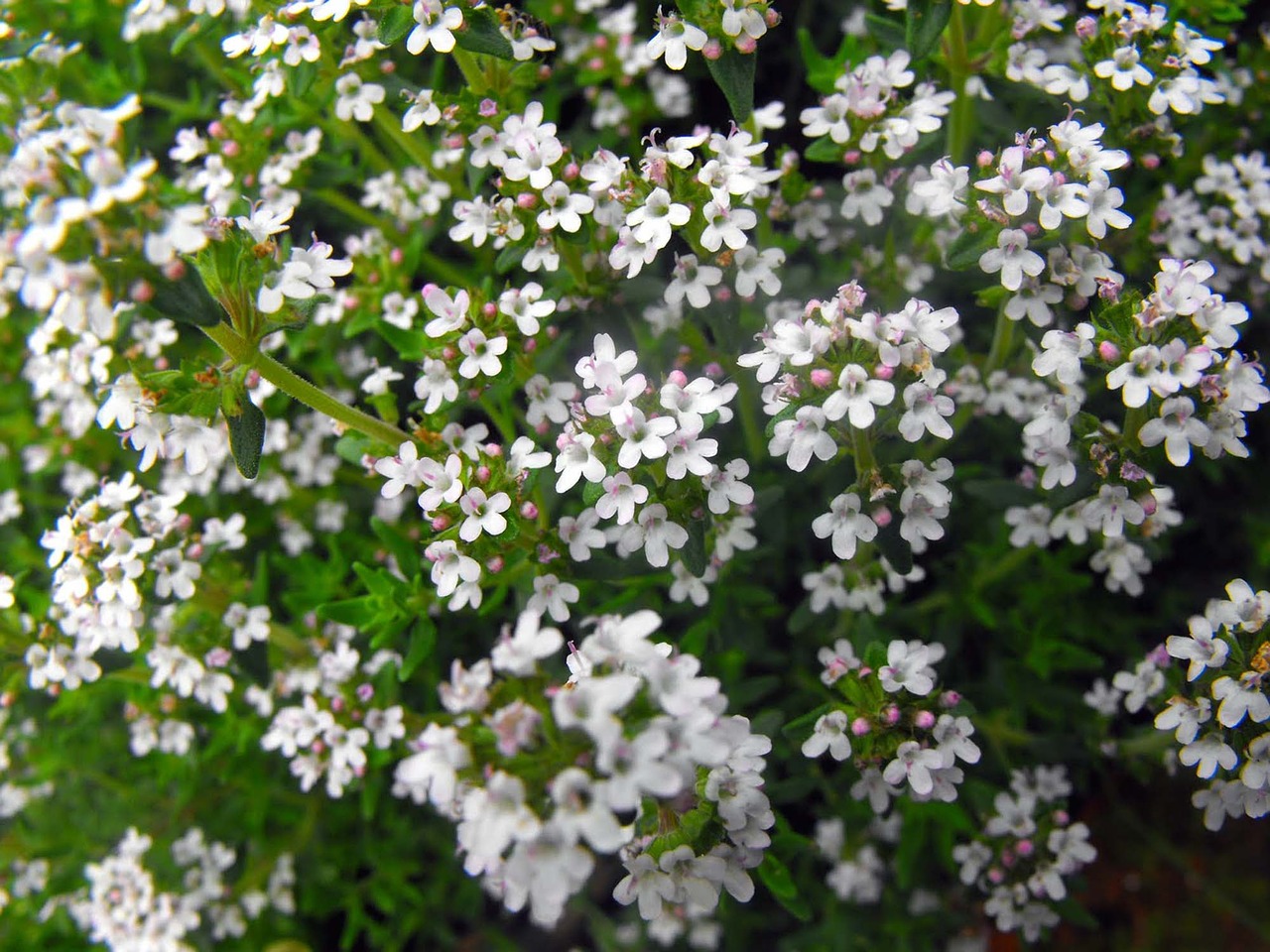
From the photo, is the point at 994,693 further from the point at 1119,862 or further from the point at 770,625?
the point at 1119,862

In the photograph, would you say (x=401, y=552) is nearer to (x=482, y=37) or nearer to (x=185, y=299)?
(x=185, y=299)

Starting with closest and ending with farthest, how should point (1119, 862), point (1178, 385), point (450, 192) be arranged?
point (1178, 385) → point (450, 192) → point (1119, 862)

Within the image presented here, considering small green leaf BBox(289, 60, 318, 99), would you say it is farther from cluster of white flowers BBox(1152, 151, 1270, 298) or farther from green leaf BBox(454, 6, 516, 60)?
cluster of white flowers BBox(1152, 151, 1270, 298)

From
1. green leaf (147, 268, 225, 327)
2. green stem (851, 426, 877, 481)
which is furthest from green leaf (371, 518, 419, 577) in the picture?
green stem (851, 426, 877, 481)

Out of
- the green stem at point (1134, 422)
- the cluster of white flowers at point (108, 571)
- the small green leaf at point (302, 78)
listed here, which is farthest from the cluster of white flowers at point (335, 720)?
the green stem at point (1134, 422)

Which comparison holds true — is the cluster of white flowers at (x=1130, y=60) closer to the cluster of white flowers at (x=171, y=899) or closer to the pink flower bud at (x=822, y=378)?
the pink flower bud at (x=822, y=378)

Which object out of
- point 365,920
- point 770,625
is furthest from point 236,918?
point 770,625

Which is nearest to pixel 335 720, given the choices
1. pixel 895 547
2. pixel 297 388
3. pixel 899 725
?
pixel 297 388
